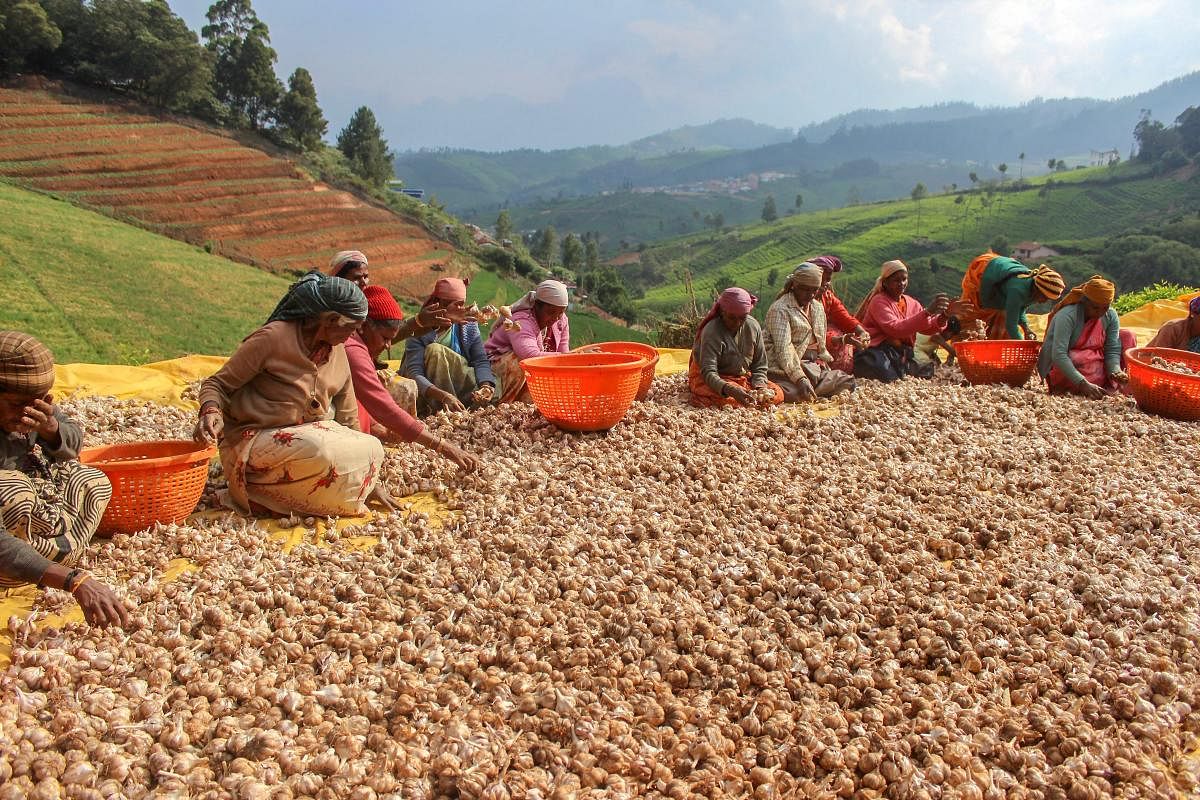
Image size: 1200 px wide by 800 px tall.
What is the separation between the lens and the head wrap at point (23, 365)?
2195 millimetres

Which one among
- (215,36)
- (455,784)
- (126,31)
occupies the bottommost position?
(455,784)

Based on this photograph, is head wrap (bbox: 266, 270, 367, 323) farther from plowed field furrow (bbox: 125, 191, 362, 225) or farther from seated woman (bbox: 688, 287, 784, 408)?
plowed field furrow (bbox: 125, 191, 362, 225)

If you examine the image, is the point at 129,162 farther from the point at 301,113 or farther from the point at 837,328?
the point at 837,328

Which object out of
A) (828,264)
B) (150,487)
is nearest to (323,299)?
(150,487)

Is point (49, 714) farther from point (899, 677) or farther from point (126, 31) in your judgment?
point (126, 31)

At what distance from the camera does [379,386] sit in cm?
330

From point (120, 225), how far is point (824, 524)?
21425 millimetres

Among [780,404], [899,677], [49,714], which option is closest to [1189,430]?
[780,404]

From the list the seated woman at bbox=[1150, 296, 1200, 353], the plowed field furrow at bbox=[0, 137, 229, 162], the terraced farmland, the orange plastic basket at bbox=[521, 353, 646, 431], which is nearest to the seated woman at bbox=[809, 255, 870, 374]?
the orange plastic basket at bbox=[521, 353, 646, 431]

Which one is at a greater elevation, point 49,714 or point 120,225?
point 120,225

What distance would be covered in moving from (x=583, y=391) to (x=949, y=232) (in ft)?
204

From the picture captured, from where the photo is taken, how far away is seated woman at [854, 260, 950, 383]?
5.27 metres

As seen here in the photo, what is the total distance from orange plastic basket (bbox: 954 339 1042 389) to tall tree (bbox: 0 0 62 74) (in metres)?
30.7

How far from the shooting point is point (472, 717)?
1864 mm
